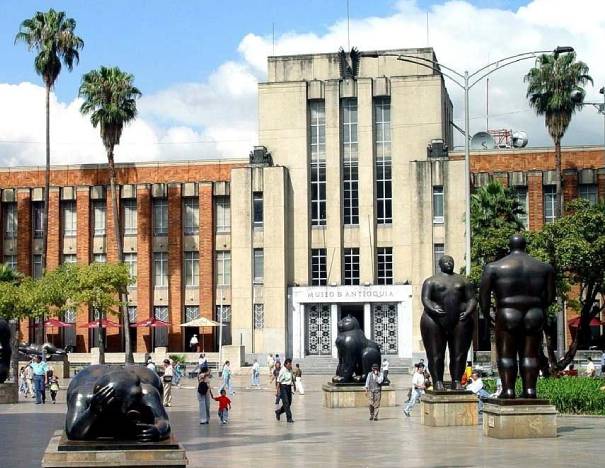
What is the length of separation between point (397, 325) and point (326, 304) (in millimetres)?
4084

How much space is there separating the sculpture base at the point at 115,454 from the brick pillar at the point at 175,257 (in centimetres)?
5563

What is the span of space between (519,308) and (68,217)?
5441 centimetres

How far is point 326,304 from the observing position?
62.7 m

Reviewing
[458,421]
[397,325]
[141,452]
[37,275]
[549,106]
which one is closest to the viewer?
[141,452]

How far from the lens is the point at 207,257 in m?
67.1

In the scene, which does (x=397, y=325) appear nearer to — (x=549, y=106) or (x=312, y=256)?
(x=312, y=256)

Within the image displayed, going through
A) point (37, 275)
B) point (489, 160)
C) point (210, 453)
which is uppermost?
point (489, 160)

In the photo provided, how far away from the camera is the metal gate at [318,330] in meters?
62.7

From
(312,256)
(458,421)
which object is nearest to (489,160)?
(312,256)

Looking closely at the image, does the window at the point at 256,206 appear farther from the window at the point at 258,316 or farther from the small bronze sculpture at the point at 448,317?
the small bronze sculpture at the point at 448,317

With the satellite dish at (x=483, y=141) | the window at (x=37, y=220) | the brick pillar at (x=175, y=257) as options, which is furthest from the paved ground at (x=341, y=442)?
the window at (x=37, y=220)

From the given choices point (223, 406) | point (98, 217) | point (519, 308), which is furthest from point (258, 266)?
point (519, 308)

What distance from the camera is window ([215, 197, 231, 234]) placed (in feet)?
221

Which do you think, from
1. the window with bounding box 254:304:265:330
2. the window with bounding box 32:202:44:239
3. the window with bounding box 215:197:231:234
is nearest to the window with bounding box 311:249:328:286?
the window with bounding box 254:304:265:330
